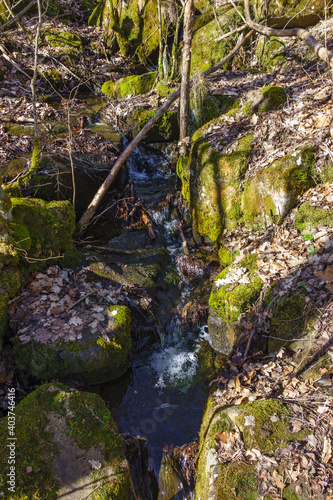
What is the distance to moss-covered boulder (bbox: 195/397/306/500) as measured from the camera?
10.0 feet

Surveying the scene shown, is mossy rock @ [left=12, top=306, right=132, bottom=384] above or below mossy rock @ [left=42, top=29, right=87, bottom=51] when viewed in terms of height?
below

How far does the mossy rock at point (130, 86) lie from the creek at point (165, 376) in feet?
18.3

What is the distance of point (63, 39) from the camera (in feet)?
39.8

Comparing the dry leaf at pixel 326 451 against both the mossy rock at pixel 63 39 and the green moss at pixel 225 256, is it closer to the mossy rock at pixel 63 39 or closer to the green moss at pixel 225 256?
the green moss at pixel 225 256

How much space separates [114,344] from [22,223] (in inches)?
109

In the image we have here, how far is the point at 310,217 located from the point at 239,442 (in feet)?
12.0

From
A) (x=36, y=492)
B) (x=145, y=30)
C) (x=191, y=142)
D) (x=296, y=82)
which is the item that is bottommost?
(x=36, y=492)

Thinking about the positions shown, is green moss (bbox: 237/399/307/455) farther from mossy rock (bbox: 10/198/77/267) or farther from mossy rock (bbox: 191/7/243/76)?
mossy rock (bbox: 191/7/243/76)

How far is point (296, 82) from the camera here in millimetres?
7199

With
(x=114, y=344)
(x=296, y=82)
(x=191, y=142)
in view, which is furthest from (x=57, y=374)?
(x=296, y=82)

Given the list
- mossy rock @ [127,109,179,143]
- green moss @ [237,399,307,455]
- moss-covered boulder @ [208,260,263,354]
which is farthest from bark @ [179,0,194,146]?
green moss @ [237,399,307,455]

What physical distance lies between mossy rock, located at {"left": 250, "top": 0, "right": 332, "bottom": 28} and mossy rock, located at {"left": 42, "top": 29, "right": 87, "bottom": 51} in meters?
7.25

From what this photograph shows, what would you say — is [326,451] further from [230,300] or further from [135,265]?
[135,265]

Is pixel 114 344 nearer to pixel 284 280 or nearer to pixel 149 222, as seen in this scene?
pixel 284 280
